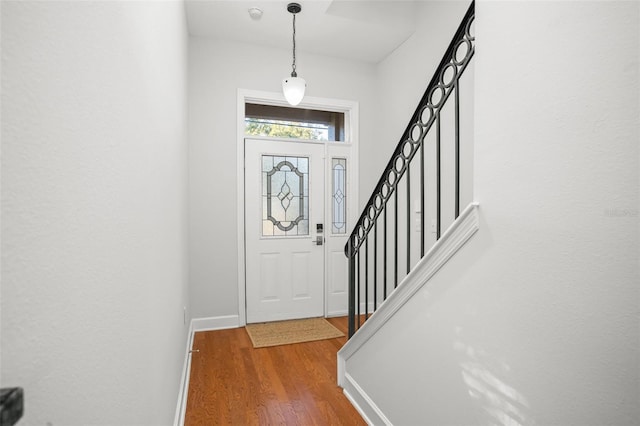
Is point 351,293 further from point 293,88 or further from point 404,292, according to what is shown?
point 293,88

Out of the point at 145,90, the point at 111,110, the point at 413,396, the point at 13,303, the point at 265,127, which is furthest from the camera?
the point at 265,127

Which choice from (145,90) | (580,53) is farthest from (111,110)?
(580,53)

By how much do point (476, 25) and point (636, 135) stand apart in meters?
0.73

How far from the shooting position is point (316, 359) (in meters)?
2.88

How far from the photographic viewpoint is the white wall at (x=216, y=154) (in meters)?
3.52

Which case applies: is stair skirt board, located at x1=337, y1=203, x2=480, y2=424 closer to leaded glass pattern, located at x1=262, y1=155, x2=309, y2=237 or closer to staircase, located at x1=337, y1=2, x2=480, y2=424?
staircase, located at x1=337, y1=2, x2=480, y2=424

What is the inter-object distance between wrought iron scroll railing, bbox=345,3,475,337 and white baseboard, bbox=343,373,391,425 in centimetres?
32

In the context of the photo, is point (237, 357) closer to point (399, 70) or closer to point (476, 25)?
point (476, 25)

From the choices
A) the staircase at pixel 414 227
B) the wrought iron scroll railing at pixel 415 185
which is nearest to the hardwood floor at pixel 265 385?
the staircase at pixel 414 227

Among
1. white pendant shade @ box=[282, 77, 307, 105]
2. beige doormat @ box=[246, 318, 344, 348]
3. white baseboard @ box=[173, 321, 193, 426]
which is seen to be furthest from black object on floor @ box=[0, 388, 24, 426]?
white pendant shade @ box=[282, 77, 307, 105]

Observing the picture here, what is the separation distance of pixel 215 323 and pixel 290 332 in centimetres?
79

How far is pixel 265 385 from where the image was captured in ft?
8.07

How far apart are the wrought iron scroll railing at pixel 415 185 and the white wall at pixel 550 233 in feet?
0.54

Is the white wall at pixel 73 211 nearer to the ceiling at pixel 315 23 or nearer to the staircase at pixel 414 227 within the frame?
the staircase at pixel 414 227
